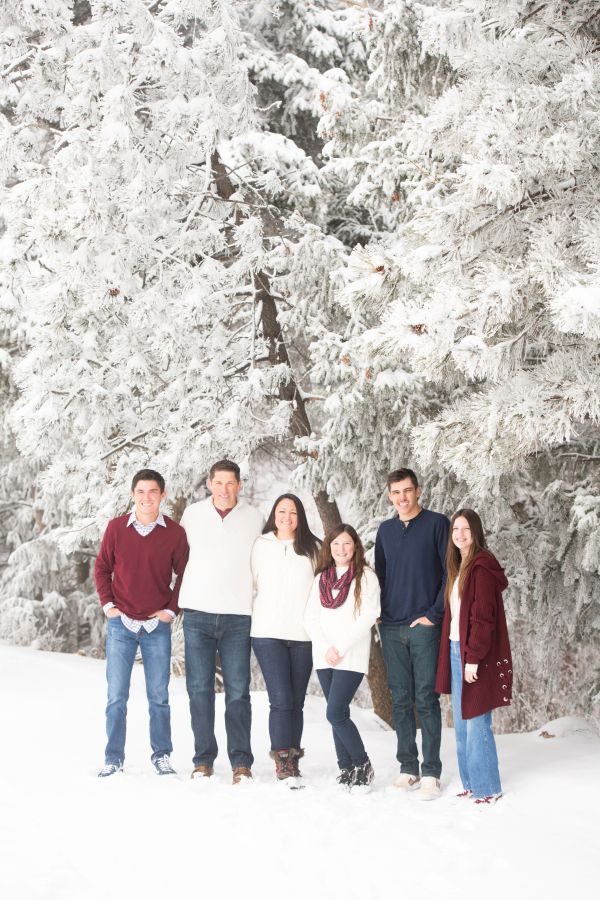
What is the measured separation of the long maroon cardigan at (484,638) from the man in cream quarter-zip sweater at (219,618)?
1.32 metres

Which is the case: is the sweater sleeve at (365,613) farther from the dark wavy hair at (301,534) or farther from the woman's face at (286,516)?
the woman's face at (286,516)

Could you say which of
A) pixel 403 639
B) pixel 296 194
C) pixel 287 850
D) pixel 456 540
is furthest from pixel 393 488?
pixel 296 194

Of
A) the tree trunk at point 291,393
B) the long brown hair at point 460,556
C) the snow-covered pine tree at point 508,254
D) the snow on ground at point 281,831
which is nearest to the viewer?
the snow on ground at point 281,831

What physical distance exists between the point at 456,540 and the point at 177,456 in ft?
11.1

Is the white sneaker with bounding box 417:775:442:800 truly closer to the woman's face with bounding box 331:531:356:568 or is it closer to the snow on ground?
the snow on ground

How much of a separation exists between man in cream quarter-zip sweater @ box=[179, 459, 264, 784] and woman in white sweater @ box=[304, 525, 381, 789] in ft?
1.49

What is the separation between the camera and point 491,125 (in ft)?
16.3

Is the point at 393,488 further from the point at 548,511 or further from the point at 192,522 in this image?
the point at 548,511

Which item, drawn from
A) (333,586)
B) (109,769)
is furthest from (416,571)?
(109,769)

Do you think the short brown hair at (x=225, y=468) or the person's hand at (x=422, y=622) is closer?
the person's hand at (x=422, y=622)

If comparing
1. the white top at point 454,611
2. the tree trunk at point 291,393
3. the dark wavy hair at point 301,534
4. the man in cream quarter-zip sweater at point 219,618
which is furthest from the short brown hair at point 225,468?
the tree trunk at point 291,393

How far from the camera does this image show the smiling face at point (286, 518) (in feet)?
18.7

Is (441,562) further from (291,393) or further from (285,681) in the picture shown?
(291,393)

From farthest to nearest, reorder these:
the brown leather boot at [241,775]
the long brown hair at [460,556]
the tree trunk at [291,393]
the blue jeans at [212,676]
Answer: the tree trunk at [291,393], the blue jeans at [212,676], the brown leather boot at [241,775], the long brown hair at [460,556]
